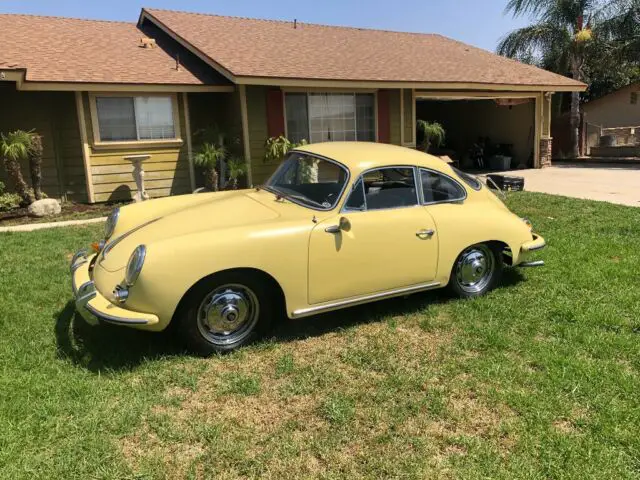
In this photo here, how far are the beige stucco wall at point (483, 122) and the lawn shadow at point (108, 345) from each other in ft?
51.3

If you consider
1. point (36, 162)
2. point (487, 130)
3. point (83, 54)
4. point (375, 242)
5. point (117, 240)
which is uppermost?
point (83, 54)

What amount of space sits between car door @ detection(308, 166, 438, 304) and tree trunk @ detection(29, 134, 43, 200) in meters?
7.49

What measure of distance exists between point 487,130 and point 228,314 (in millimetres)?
17459

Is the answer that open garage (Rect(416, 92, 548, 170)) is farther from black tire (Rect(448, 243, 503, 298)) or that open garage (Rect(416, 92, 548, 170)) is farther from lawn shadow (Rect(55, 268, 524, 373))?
lawn shadow (Rect(55, 268, 524, 373))

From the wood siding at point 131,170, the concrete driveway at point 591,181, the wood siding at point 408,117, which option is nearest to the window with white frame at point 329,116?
the wood siding at point 408,117

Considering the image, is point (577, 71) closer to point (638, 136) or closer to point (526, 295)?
point (638, 136)

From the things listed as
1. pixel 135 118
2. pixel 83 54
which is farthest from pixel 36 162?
pixel 83 54

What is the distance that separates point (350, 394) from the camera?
10.4ft

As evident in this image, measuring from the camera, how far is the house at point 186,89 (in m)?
10.6

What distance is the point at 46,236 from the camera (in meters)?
7.51

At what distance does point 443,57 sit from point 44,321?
14001 millimetres

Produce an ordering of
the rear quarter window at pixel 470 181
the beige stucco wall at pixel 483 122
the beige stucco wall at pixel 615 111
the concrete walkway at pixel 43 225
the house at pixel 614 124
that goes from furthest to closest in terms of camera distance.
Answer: the beige stucco wall at pixel 615 111, the house at pixel 614 124, the beige stucco wall at pixel 483 122, the concrete walkway at pixel 43 225, the rear quarter window at pixel 470 181

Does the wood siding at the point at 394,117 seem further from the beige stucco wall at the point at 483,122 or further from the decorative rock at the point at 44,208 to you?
the decorative rock at the point at 44,208

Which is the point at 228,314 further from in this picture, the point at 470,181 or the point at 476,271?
the point at 470,181
